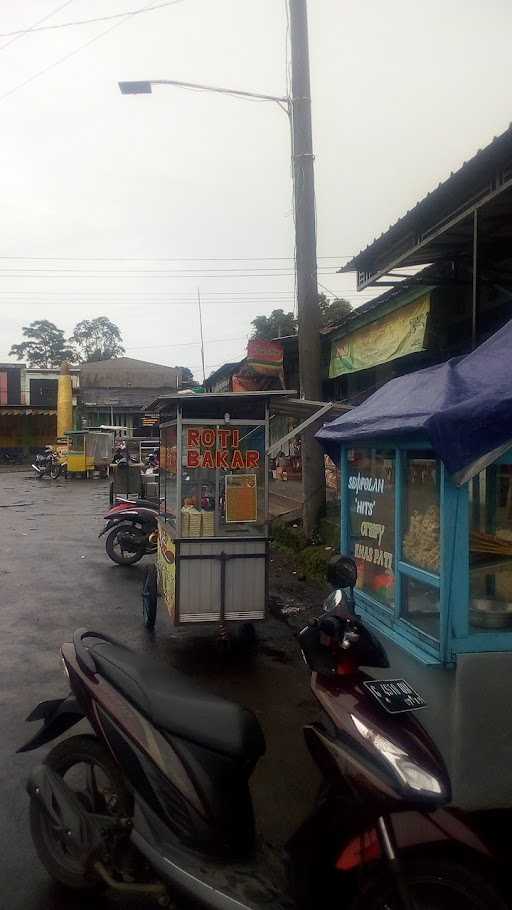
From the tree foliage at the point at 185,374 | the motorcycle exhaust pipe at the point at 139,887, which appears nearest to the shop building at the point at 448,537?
the motorcycle exhaust pipe at the point at 139,887

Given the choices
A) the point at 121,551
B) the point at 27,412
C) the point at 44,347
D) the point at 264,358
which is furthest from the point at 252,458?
the point at 44,347

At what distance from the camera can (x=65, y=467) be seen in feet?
99.1

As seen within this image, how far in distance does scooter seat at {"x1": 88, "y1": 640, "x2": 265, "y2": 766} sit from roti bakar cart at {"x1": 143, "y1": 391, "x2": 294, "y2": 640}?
3026 mm

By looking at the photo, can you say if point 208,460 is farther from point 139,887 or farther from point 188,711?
point 139,887

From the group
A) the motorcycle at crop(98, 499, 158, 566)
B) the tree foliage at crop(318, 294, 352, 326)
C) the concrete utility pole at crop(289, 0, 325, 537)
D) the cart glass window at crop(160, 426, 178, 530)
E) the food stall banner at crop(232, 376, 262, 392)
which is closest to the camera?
the cart glass window at crop(160, 426, 178, 530)

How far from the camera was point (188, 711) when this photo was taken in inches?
108

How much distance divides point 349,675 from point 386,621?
4.31 ft

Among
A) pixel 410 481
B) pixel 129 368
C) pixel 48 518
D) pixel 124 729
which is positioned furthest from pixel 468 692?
pixel 129 368

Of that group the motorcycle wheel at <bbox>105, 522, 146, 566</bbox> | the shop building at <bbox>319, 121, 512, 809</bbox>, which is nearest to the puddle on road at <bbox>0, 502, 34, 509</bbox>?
the motorcycle wheel at <bbox>105, 522, 146, 566</bbox>

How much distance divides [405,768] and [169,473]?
512 cm

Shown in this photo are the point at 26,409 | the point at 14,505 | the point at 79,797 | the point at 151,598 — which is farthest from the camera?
the point at 26,409

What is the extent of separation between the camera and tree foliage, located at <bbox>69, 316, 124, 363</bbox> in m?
66.8

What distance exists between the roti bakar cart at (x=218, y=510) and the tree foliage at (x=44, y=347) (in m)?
61.5

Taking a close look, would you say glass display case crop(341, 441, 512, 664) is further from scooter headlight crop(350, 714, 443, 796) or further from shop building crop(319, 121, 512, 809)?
scooter headlight crop(350, 714, 443, 796)
